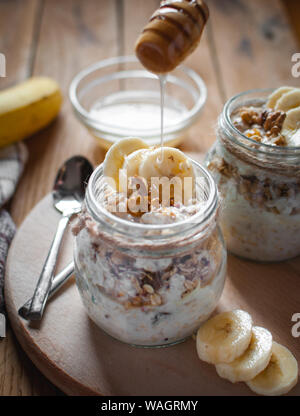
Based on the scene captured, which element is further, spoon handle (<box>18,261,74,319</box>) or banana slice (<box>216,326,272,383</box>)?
spoon handle (<box>18,261,74,319</box>)

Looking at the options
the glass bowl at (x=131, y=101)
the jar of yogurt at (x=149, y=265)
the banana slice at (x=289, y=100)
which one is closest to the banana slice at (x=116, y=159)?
the jar of yogurt at (x=149, y=265)

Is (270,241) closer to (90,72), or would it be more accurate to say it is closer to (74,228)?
(74,228)

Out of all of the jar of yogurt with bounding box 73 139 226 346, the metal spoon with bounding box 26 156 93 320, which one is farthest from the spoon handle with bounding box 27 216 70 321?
the jar of yogurt with bounding box 73 139 226 346

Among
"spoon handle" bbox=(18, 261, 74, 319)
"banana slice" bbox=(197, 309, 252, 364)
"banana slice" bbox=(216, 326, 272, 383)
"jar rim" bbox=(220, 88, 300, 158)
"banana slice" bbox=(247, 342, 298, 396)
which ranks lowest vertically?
"banana slice" bbox=(247, 342, 298, 396)

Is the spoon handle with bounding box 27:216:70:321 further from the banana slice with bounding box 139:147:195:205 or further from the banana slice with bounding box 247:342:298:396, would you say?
the banana slice with bounding box 247:342:298:396

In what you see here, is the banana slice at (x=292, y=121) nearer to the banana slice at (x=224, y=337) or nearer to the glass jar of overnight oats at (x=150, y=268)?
the glass jar of overnight oats at (x=150, y=268)

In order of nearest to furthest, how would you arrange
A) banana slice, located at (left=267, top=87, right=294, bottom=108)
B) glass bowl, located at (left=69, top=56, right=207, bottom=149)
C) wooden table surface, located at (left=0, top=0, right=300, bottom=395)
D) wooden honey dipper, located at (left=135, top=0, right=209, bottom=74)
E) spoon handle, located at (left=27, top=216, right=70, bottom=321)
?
wooden honey dipper, located at (left=135, top=0, right=209, bottom=74), spoon handle, located at (left=27, top=216, right=70, bottom=321), banana slice, located at (left=267, top=87, right=294, bottom=108), glass bowl, located at (left=69, top=56, right=207, bottom=149), wooden table surface, located at (left=0, top=0, right=300, bottom=395)

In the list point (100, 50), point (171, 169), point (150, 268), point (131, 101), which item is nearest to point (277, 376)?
point (150, 268)

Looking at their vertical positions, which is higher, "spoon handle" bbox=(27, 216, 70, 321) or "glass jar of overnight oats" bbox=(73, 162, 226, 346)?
"glass jar of overnight oats" bbox=(73, 162, 226, 346)
